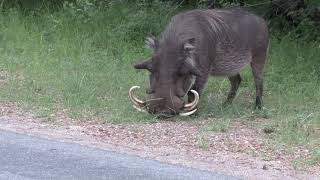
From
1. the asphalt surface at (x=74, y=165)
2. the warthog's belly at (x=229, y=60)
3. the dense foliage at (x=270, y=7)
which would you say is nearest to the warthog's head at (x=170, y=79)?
the warthog's belly at (x=229, y=60)

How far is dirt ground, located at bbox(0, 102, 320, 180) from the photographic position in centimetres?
672

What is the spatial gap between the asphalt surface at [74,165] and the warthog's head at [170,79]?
5.48ft

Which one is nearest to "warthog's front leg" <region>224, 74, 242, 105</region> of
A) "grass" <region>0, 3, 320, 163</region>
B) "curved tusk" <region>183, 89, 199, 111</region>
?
"grass" <region>0, 3, 320, 163</region>

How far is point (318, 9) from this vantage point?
39.0ft

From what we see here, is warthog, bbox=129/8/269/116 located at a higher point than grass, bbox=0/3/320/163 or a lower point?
higher

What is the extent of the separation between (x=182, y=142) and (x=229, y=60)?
222cm

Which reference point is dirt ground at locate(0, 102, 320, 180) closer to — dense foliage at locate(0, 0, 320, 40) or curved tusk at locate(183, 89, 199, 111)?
curved tusk at locate(183, 89, 199, 111)

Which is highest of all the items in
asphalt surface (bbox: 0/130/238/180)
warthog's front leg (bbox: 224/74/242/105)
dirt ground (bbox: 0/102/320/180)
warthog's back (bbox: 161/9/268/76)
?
warthog's back (bbox: 161/9/268/76)

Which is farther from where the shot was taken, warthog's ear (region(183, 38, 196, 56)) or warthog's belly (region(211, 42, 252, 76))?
warthog's belly (region(211, 42, 252, 76))

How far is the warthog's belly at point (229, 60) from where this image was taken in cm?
948

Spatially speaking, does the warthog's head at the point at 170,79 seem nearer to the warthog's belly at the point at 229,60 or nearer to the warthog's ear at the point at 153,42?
the warthog's ear at the point at 153,42

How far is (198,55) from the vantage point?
9.10m

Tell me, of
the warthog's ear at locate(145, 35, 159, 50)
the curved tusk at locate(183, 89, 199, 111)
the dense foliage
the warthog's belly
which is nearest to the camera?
the curved tusk at locate(183, 89, 199, 111)

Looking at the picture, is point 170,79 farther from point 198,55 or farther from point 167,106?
point 198,55
